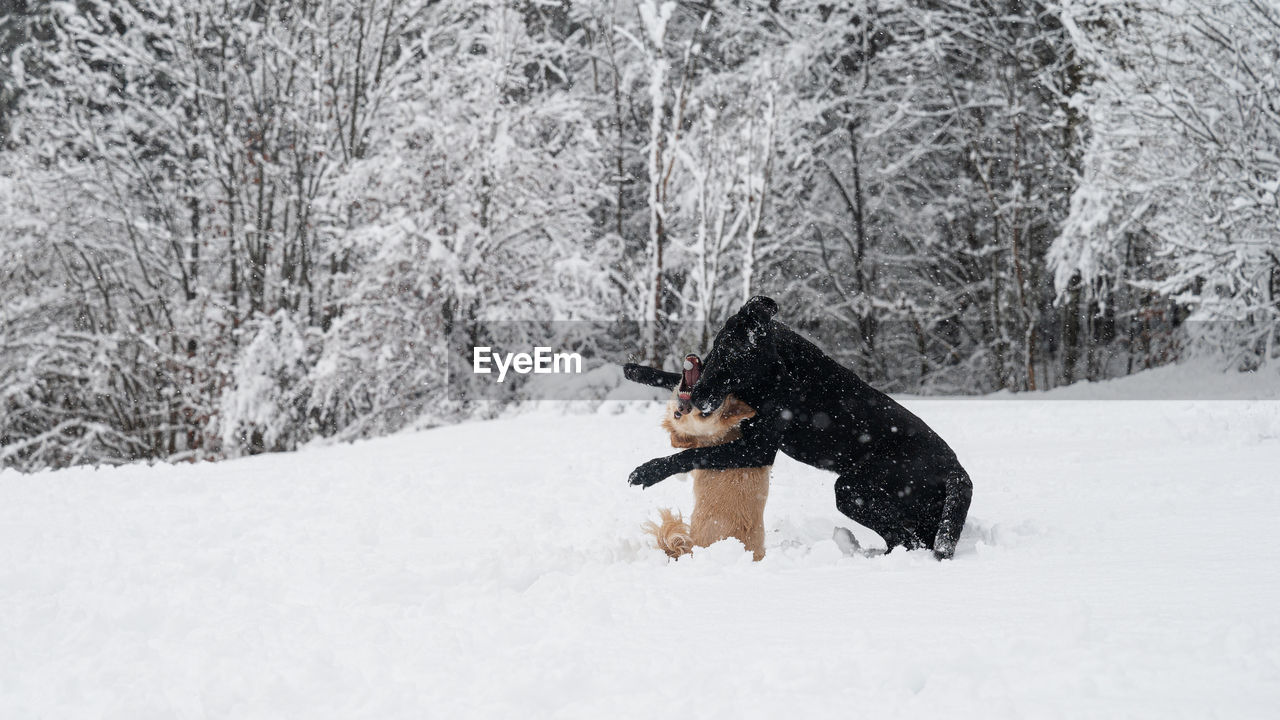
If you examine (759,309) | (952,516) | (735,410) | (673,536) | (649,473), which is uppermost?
(759,309)

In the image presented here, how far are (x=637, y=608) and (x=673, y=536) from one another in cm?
75

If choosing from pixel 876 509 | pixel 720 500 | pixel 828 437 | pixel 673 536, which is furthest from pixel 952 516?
pixel 673 536

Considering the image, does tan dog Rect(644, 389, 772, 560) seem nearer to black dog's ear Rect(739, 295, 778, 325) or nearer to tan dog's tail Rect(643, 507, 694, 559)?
tan dog's tail Rect(643, 507, 694, 559)

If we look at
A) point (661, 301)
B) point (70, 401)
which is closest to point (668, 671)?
point (661, 301)

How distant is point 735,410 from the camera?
3033mm

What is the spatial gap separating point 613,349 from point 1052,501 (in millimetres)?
9874

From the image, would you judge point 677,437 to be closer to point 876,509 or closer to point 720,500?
point 720,500

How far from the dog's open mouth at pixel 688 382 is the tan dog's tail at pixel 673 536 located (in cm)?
39

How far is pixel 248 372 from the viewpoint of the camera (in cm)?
1091

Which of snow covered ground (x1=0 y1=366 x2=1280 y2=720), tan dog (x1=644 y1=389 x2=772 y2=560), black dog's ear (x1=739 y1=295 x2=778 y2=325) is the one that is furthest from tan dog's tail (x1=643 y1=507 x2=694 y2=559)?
black dog's ear (x1=739 y1=295 x2=778 y2=325)

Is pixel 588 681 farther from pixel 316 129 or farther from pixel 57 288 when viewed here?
pixel 57 288

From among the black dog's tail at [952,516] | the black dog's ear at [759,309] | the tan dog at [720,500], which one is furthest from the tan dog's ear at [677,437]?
the black dog's tail at [952,516]

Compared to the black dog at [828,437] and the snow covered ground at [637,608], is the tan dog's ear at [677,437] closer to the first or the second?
the black dog at [828,437]

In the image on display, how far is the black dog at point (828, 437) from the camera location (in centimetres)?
291
